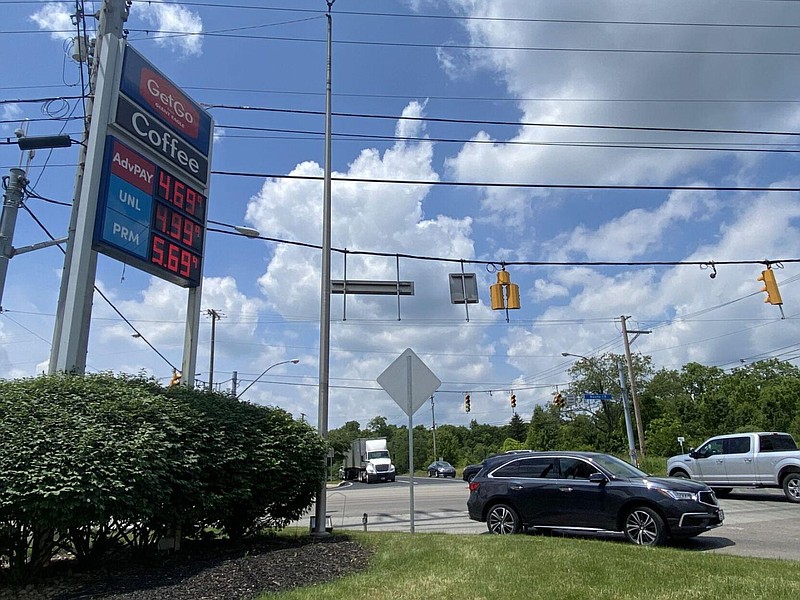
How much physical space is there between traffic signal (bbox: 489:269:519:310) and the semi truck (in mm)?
38650

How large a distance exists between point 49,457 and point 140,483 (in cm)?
101

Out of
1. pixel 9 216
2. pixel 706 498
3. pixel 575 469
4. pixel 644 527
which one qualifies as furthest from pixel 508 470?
pixel 9 216

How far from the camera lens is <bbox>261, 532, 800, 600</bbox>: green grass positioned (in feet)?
18.8

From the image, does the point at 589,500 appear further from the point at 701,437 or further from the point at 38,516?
the point at 701,437

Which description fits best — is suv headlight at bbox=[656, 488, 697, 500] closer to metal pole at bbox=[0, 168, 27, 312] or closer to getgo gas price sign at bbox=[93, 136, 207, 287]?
getgo gas price sign at bbox=[93, 136, 207, 287]

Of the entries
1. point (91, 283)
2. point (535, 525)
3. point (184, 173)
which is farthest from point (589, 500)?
point (184, 173)

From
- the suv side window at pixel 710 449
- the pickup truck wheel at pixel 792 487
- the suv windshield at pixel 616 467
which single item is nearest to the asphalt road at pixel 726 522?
the pickup truck wheel at pixel 792 487

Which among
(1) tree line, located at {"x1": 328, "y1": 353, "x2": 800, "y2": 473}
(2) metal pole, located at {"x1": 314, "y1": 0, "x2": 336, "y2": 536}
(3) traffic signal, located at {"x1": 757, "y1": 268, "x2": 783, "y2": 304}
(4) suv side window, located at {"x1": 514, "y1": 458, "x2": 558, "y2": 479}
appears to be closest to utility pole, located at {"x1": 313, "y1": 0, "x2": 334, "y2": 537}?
(2) metal pole, located at {"x1": 314, "y1": 0, "x2": 336, "y2": 536}

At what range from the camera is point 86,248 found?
31.6 ft

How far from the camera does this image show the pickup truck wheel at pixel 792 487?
16.0 meters

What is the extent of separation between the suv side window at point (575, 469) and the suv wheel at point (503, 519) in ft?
3.83

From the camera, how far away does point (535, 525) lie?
1045 cm

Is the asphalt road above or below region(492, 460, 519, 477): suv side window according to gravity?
below

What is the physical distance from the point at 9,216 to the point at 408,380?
9835 millimetres
